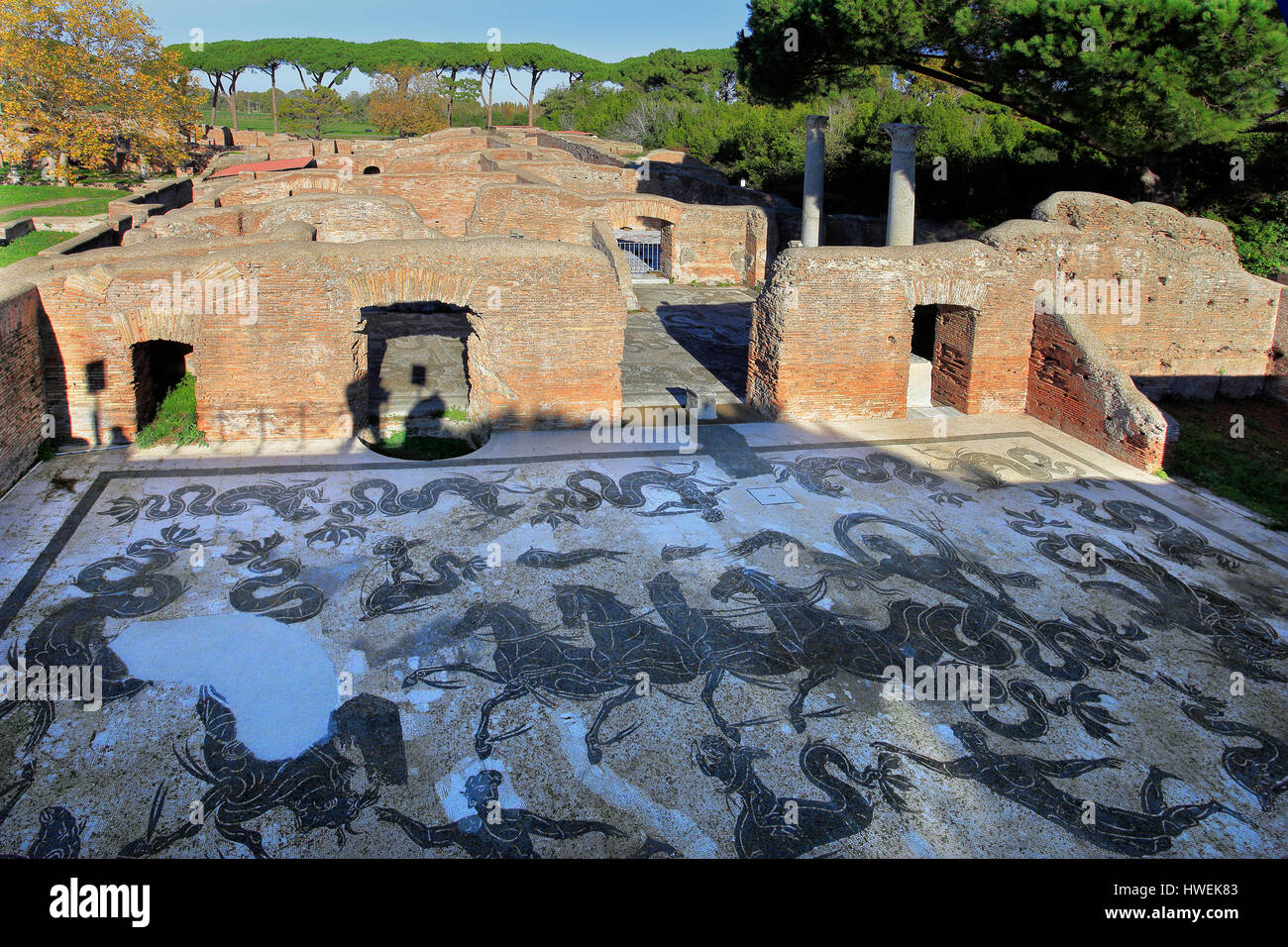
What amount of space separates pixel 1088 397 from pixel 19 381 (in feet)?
35.2

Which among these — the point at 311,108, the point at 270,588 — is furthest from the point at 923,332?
the point at 311,108

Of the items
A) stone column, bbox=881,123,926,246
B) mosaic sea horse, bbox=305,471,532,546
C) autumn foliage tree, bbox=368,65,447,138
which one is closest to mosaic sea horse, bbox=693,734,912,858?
mosaic sea horse, bbox=305,471,532,546

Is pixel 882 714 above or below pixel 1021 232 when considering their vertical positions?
below

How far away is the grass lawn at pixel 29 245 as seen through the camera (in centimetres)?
1480

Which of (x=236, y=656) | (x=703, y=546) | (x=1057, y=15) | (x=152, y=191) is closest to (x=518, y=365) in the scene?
(x=703, y=546)

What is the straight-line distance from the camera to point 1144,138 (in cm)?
1343

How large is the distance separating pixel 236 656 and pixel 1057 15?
1349 centimetres

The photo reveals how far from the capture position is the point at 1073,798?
15.9 ft

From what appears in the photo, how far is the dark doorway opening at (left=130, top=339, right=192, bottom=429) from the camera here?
30.7ft

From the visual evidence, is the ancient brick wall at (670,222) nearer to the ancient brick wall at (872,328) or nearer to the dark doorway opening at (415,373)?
the dark doorway opening at (415,373)

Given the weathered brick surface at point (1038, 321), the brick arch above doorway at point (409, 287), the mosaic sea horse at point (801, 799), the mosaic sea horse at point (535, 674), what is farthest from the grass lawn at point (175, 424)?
the mosaic sea horse at point (801, 799)

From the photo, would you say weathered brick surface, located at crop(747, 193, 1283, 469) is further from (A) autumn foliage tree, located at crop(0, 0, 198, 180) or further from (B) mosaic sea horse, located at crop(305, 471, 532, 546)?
(A) autumn foliage tree, located at crop(0, 0, 198, 180)

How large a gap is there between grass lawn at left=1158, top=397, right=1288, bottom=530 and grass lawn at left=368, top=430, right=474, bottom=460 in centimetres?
757
